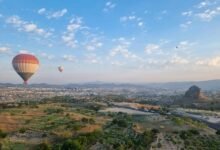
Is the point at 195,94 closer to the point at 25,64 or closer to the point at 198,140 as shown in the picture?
the point at 25,64

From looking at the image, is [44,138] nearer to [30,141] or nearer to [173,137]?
[30,141]

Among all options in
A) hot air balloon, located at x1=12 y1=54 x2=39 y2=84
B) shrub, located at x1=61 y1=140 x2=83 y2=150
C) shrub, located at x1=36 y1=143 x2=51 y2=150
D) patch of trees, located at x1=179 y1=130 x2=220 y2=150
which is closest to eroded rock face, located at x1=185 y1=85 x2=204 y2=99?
hot air balloon, located at x1=12 y1=54 x2=39 y2=84

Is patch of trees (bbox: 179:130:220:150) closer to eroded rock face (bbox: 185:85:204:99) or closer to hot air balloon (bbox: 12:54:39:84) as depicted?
hot air balloon (bbox: 12:54:39:84)

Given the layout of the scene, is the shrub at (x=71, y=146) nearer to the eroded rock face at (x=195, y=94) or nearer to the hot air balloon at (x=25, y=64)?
the hot air balloon at (x=25, y=64)

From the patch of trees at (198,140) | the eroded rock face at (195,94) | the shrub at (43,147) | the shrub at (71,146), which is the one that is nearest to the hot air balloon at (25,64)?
the patch of trees at (198,140)

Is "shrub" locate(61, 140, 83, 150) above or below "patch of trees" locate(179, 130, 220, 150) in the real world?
above

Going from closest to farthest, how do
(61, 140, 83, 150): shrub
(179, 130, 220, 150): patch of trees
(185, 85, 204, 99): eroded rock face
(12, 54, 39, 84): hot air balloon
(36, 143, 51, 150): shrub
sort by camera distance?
(61, 140, 83, 150): shrub → (36, 143, 51, 150): shrub → (179, 130, 220, 150): patch of trees → (12, 54, 39, 84): hot air balloon → (185, 85, 204, 99): eroded rock face

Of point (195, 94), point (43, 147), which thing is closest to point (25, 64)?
point (43, 147)

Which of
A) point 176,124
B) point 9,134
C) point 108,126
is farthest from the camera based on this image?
point 176,124

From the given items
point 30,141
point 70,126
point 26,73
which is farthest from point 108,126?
point 26,73
